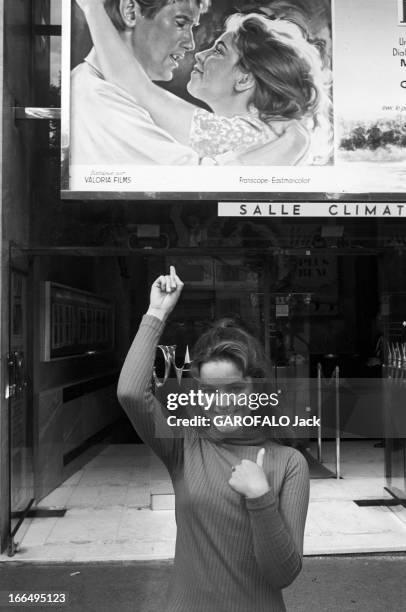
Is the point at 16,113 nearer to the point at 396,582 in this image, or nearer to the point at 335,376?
the point at 335,376

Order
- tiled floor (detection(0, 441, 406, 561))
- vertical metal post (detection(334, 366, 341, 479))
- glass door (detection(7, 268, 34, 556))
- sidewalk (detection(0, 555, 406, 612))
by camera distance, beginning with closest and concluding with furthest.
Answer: sidewalk (detection(0, 555, 406, 612)) → tiled floor (detection(0, 441, 406, 561)) → glass door (detection(7, 268, 34, 556)) → vertical metal post (detection(334, 366, 341, 479))

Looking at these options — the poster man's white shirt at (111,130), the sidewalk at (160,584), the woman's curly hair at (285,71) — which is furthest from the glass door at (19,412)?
the woman's curly hair at (285,71)

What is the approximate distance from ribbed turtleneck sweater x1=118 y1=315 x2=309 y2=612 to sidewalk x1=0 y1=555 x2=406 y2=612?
2.44 m

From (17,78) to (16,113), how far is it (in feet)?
1.15

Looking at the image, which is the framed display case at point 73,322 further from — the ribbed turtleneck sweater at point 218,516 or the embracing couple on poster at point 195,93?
the ribbed turtleneck sweater at point 218,516

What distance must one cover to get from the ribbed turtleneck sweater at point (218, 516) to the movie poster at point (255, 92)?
3563 mm

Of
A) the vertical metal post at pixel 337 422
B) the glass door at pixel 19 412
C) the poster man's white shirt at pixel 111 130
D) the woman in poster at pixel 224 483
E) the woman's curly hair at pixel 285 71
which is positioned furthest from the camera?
the vertical metal post at pixel 337 422

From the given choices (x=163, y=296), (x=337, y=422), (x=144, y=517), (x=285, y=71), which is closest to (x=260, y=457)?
(x=163, y=296)

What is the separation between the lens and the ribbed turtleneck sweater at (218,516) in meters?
1.57

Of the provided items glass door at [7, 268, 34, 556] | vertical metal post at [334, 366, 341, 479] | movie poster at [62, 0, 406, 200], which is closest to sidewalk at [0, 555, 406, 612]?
glass door at [7, 268, 34, 556]

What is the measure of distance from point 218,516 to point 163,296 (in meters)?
0.65

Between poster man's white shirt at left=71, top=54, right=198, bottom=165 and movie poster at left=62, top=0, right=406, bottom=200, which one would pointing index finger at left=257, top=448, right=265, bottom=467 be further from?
poster man's white shirt at left=71, top=54, right=198, bottom=165

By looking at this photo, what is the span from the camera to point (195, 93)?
5.25 metres

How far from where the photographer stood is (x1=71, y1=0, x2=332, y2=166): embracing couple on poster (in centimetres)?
506
